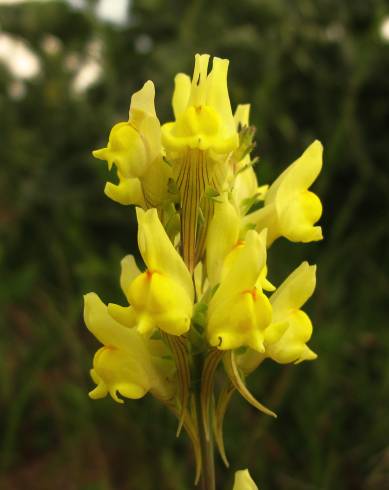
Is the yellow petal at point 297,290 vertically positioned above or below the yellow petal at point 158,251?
below

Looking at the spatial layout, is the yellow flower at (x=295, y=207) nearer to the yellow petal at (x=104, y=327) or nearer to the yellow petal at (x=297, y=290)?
the yellow petal at (x=297, y=290)

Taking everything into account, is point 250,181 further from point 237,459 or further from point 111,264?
point 111,264

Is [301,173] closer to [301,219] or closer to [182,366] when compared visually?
[301,219]

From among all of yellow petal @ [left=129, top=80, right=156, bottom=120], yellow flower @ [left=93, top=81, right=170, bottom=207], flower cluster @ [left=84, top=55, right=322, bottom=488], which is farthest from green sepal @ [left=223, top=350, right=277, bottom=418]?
yellow petal @ [left=129, top=80, right=156, bottom=120]

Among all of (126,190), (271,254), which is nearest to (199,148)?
(126,190)

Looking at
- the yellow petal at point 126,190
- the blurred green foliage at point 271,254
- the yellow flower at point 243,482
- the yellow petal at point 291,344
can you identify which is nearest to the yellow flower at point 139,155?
the yellow petal at point 126,190
